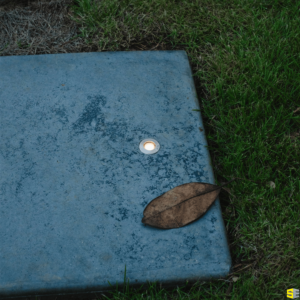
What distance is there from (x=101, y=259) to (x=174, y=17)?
5.70ft

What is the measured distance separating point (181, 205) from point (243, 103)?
0.73m

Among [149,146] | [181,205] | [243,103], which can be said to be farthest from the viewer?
[243,103]

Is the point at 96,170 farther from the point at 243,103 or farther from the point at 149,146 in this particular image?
the point at 243,103

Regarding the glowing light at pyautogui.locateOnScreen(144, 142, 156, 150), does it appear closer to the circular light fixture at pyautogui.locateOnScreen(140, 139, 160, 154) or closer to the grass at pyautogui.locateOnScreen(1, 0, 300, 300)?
→ the circular light fixture at pyautogui.locateOnScreen(140, 139, 160, 154)

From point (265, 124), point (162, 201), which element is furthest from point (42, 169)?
point (265, 124)

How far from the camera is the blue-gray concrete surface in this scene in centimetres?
131

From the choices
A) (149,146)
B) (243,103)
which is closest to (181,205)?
(149,146)

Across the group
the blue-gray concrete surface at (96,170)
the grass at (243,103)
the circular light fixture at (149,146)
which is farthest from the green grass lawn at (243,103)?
the circular light fixture at (149,146)

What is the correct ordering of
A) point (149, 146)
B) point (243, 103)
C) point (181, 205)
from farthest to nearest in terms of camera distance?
point (243, 103) < point (149, 146) < point (181, 205)

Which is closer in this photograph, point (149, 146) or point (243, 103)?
point (149, 146)

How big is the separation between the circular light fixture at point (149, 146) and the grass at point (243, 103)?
11.8 inches

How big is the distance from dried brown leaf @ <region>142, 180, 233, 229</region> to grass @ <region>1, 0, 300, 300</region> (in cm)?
15

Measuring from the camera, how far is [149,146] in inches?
63.0

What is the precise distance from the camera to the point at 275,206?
1.50 metres
